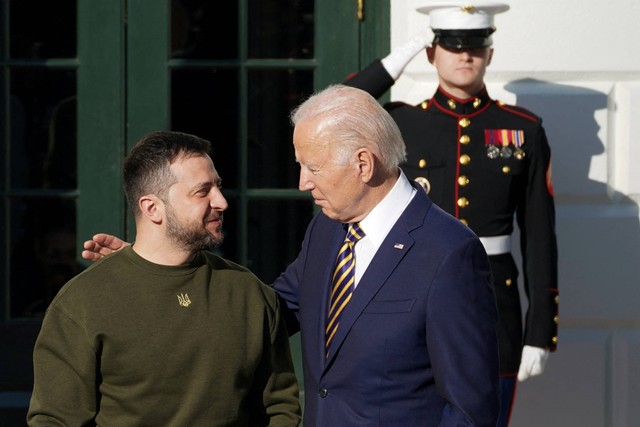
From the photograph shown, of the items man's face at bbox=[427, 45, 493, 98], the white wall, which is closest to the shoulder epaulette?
man's face at bbox=[427, 45, 493, 98]

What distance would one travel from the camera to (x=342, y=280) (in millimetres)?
3117

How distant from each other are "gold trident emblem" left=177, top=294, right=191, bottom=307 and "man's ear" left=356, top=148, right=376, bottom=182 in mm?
493

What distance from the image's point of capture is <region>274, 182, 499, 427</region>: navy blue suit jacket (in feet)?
9.46

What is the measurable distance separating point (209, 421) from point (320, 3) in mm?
2673

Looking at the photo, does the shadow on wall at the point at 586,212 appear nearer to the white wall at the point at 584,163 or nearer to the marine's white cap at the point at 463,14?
the white wall at the point at 584,163

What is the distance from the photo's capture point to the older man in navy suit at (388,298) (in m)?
2.89

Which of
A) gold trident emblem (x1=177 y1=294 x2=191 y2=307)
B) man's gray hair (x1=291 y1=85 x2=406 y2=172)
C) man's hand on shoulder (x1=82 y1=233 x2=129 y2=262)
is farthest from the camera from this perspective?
man's hand on shoulder (x1=82 y1=233 x2=129 y2=262)

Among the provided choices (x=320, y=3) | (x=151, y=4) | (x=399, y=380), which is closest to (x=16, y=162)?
(x=151, y=4)

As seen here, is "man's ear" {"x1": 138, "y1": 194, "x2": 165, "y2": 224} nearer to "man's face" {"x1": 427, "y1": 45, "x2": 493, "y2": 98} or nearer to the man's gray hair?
the man's gray hair

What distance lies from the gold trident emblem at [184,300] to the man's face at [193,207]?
0.38 feet

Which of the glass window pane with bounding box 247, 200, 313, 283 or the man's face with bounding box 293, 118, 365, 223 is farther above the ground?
the man's face with bounding box 293, 118, 365, 223

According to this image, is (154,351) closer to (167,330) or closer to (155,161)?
(167,330)

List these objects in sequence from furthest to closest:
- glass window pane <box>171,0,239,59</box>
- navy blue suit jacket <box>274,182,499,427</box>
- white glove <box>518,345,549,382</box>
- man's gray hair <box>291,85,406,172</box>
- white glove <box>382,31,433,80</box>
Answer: glass window pane <box>171,0,239,59</box> → white glove <box>382,31,433,80</box> → white glove <box>518,345,549,382</box> → man's gray hair <box>291,85,406,172</box> → navy blue suit jacket <box>274,182,499,427</box>

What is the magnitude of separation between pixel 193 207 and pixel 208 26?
2327 millimetres
